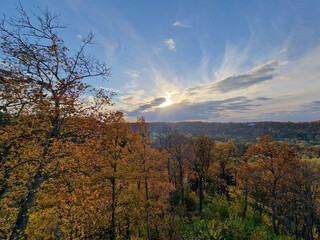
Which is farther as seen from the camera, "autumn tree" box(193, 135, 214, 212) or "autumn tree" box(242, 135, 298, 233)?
"autumn tree" box(193, 135, 214, 212)

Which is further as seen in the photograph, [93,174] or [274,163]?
[274,163]

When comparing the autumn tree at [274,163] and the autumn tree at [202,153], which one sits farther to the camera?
the autumn tree at [202,153]

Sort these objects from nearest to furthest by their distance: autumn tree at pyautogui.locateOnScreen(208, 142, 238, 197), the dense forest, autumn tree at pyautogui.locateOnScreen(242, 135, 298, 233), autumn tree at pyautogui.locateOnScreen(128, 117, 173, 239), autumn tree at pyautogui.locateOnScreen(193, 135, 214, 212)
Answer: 1. the dense forest
2. autumn tree at pyautogui.locateOnScreen(128, 117, 173, 239)
3. autumn tree at pyautogui.locateOnScreen(242, 135, 298, 233)
4. autumn tree at pyautogui.locateOnScreen(193, 135, 214, 212)
5. autumn tree at pyautogui.locateOnScreen(208, 142, 238, 197)

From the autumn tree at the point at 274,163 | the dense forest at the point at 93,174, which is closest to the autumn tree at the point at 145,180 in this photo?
the dense forest at the point at 93,174

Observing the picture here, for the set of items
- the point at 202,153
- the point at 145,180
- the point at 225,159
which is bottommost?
the point at 225,159

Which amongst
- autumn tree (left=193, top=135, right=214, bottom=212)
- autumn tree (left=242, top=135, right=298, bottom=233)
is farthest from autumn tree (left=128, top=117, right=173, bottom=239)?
autumn tree (left=242, top=135, right=298, bottom=233)

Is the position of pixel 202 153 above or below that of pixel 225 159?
above

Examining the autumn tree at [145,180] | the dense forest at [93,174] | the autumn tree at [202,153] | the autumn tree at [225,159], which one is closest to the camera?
the dense forest at [93,174]

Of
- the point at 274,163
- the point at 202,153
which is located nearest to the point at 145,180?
the point at 202,153

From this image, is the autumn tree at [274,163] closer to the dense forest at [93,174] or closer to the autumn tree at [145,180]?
the dense forest at [93,174]

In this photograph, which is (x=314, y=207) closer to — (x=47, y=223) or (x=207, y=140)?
(x=207, y=140)

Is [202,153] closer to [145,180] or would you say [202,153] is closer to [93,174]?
[145,180]

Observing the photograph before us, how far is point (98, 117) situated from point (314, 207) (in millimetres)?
25476

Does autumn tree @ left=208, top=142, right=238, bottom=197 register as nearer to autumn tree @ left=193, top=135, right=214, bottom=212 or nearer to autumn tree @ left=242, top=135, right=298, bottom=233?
autumn tree @ left=193, top=135, right=214, bottom=212
